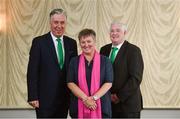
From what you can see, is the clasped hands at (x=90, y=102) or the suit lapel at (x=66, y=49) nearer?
the clasped hands at (x=90, y=102)

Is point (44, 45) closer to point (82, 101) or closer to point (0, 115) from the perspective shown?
point (82, 101)

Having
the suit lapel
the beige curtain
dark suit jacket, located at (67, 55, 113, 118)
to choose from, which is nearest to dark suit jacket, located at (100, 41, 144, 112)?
dark suit jacket, located at (67, 55, 113, 118)

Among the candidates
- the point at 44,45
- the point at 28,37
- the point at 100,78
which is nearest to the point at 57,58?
the point at 44,45

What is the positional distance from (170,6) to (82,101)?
96.4 inches

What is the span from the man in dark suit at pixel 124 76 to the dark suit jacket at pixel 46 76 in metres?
0.41

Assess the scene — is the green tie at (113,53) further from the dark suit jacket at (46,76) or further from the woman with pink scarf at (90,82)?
the dark suit jacket at (46,76)

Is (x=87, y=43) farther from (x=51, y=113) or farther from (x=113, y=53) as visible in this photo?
(x=51, y=113)

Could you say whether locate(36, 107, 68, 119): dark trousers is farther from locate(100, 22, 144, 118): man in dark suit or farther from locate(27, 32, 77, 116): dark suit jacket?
locate(100, 22, 144, 118): man in dark suit

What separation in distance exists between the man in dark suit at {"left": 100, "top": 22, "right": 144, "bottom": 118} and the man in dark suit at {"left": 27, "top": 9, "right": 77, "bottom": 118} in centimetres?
41

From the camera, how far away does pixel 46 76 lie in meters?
3.16

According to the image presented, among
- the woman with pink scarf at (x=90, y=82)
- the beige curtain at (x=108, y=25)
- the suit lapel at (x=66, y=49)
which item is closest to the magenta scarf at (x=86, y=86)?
the woman with pink scarf at (x=90, y=82)

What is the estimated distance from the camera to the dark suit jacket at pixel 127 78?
3115 mm

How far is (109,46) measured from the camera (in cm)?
331

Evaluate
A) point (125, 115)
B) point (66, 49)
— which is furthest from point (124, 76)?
point (66, 49)
